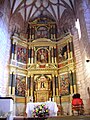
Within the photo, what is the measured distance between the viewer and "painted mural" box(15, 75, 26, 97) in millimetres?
14127

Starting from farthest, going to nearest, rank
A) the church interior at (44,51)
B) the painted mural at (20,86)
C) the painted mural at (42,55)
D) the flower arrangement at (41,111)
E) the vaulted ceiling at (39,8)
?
the vaulted ceiling at (39,8) → the painted mural at (42,55) → the painted mural at (20,86) → the church interior at (44,51) → the flower arrangement at (41,111)

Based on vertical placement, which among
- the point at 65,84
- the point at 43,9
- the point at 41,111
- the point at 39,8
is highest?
the point at 39,8

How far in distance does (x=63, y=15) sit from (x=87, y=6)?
5.40 meters

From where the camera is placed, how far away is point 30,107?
8984 mm

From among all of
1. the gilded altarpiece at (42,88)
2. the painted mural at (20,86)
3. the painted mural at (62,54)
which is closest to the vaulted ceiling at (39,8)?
the painted mural at (62,54)

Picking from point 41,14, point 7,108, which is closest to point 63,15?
point 41,14

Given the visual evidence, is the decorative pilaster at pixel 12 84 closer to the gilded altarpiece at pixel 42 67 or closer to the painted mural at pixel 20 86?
the gilded altarpiece at pixel 42 67

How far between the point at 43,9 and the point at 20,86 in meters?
9.60

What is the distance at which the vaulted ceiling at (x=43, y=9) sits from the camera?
689 inches

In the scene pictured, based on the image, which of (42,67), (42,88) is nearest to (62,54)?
(42,67)

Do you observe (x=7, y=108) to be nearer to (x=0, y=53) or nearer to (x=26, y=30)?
(x=0, y=53)

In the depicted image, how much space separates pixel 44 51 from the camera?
1648 centimetres

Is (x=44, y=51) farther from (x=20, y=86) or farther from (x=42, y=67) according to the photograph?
(x=20, y=86)

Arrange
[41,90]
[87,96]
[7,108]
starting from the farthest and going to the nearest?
[41,90], [87,96], [7,108]
